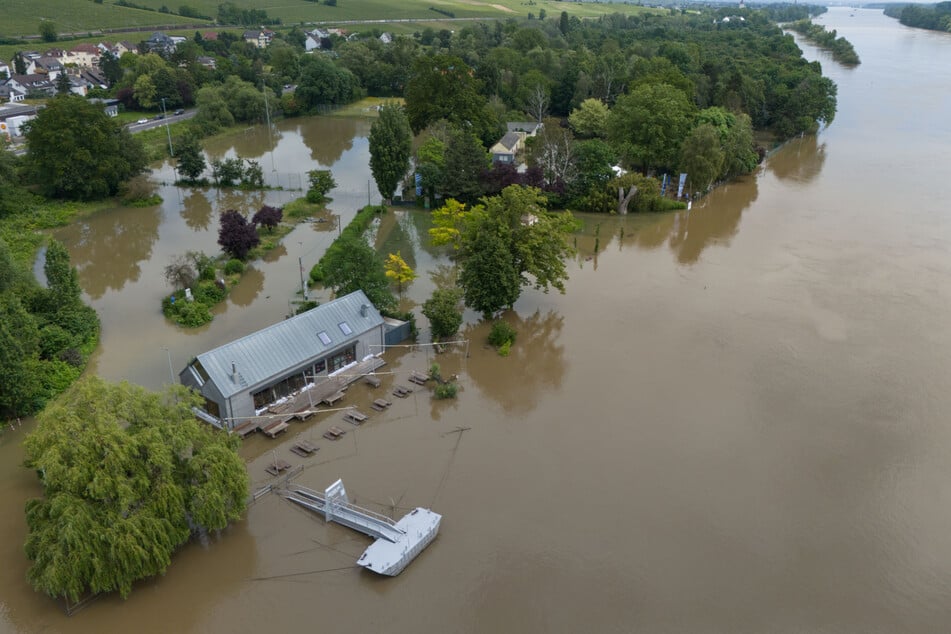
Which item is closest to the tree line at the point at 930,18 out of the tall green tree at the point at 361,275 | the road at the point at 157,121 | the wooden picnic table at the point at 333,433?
the road at the point at 157,121

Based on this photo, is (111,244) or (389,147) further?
(389,147)

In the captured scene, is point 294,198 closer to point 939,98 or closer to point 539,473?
point 539,473

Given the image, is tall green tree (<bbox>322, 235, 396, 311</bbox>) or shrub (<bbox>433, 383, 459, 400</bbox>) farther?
tall green tree (<bbox>322, 235, 396, 311</bbox>)

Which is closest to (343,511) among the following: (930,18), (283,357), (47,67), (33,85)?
(283,357)

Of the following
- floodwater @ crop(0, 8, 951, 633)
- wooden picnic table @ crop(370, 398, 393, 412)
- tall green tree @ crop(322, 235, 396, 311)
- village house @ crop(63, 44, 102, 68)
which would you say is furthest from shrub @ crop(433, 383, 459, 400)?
village house @ crop(63, 44, 102, 68)

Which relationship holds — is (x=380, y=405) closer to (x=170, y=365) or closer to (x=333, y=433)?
(x=333, y=433)

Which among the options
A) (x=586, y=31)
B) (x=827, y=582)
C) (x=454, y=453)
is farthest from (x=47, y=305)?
(x=586, y=31)

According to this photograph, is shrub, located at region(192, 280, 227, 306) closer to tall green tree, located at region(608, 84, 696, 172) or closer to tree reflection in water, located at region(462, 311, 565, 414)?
tree reflection in water, located at region(462, 311, 565, 414)
